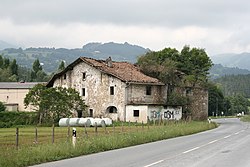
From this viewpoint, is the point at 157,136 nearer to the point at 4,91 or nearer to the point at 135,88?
the point at 135,88

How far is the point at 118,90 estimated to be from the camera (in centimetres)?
6019

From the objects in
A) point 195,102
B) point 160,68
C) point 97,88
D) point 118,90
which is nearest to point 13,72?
point 195,102

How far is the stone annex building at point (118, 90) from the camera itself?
59.0 m

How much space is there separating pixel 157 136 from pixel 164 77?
34635mm

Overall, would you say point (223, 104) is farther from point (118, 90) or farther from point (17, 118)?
point (17, 118)

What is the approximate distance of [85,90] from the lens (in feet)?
212

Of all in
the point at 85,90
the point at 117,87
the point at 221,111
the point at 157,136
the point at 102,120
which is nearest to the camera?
the point at 157,136

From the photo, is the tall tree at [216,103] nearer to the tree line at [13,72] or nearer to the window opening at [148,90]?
the tree line at [13,72]

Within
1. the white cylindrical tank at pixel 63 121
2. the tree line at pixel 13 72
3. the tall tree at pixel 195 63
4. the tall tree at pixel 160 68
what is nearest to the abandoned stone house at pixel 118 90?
the tall tree at pixel 160 68

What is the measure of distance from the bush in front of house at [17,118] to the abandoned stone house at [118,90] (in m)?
8.22

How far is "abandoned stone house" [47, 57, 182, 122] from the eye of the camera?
194 feet

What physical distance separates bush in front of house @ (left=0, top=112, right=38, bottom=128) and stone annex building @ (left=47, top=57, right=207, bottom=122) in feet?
27.0

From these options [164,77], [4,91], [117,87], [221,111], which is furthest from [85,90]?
[221,111]

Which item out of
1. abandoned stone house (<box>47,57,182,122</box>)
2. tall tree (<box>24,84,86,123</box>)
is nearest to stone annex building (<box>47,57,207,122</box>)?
abandoned stone house (<box>47,57,182,122</box>)
